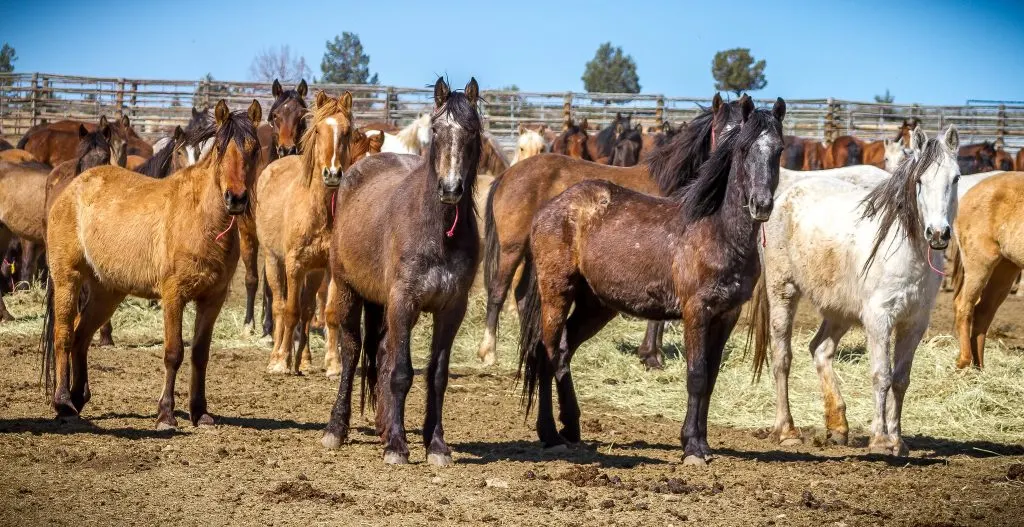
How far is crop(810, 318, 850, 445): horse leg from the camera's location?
25.2 ft

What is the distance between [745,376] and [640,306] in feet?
11.3

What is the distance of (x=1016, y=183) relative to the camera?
10.8m

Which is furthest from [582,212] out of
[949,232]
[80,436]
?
[80,436]

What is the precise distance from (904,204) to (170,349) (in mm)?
4898

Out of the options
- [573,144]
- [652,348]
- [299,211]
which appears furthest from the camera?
[573,144]

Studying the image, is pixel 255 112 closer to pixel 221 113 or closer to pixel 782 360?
pixel 221 113

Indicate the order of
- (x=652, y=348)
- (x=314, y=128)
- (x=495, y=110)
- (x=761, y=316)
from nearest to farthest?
(x=761, y=316) < (x=314, y=128) < (x=652, y=348) < (x=495, y=110)

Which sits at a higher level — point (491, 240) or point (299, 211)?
point (299, 211)

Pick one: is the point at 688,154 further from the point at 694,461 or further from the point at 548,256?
the point at 694,461

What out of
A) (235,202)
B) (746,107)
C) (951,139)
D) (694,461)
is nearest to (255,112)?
(235,202)

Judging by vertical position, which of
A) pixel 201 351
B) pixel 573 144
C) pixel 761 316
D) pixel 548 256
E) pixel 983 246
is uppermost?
pixel 573 144

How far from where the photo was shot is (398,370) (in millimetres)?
6301

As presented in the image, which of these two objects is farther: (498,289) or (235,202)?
(498,289)

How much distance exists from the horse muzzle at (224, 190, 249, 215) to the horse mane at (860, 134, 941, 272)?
13.4 feet
